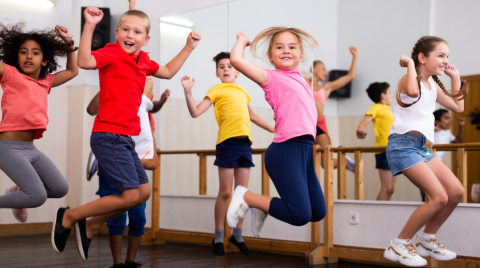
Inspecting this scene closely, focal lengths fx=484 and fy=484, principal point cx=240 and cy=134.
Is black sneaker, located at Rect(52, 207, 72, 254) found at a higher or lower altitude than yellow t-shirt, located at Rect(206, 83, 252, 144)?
lower

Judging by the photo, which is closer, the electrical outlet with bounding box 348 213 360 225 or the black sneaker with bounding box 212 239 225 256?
the black sneaker with bounding box 212 239 225 256

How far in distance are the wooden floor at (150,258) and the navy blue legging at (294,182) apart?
1.12m

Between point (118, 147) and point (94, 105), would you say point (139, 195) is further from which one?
point (94, 105)

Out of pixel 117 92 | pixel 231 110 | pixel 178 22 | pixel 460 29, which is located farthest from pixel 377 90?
pixel 117 92

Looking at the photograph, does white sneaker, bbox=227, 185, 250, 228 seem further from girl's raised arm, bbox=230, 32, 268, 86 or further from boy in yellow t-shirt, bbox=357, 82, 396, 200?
boy in yellow t-shirt, bbox=357, 82, 396, 200

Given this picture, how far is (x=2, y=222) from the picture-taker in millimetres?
5012

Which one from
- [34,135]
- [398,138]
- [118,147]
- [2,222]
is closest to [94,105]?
[34,135]

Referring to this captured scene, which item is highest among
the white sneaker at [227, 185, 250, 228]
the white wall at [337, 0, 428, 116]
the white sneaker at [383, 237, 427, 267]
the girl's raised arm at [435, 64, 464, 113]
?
the white wall at [337, 0, 428, 116]

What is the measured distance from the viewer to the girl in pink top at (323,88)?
182 inches

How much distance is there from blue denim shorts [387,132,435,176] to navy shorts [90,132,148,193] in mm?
1386

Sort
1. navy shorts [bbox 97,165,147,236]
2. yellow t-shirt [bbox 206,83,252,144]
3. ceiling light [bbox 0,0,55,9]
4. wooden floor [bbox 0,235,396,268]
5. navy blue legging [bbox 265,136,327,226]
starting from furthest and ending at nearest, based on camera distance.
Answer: ceiling light [bbox 0,0,55,9], yellow t-shirt [bbox 206,83,252,144], wooden floor [bbox 0,235,396,268], navy shorts [bbox 97,165,147,236], navy blue legging [bbox 265,136,327,226]

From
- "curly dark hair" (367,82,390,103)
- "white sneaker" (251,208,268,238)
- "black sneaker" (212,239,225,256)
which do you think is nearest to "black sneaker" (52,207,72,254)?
"white sneaker" (251,208,268,238)

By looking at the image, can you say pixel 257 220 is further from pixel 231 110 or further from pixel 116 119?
pixel 231 110

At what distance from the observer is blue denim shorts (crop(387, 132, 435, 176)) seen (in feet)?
8.39
